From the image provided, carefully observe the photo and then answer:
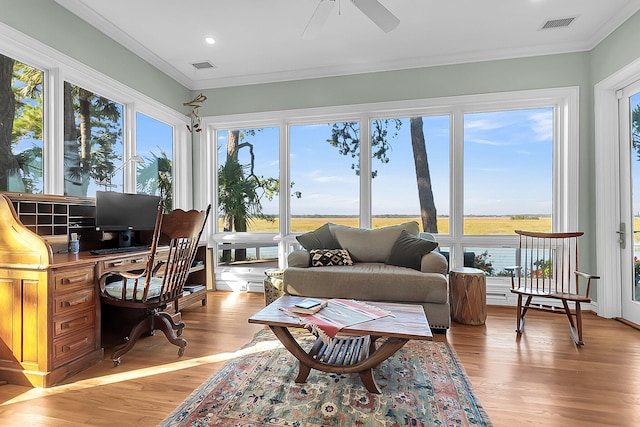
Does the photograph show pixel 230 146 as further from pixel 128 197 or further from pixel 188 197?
pixel 128 197

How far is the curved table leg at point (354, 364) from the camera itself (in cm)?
186

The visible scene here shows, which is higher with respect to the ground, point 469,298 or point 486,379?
point 469,298

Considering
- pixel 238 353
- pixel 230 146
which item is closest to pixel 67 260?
pixel 238 353

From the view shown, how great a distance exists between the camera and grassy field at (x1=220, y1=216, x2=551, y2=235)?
3.97 m

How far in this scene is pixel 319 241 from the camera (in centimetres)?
391

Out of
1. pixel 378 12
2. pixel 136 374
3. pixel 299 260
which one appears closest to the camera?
pixel 136 374

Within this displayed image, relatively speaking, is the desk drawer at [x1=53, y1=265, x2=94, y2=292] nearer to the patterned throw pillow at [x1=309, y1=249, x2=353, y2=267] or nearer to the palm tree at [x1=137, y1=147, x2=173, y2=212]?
the palm tree at [x1=137, y1=147, x2=173, y2=212]

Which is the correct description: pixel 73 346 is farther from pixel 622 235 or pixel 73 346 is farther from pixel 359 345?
pixel 622 235

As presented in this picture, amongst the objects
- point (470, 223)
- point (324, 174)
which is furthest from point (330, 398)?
point (324, 174)

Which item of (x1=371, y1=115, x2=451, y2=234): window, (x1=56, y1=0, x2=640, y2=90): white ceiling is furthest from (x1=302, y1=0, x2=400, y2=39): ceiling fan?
(x1=371, y1=115, x2=451, y2=234): window

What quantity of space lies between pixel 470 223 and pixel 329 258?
1.89 meters

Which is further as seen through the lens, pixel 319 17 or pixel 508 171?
pixel 508 171

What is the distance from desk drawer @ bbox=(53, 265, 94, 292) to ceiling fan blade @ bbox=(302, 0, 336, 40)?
248 cm

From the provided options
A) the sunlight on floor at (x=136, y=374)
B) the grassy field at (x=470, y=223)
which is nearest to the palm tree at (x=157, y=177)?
the grassy field at (x=470, y=223)
